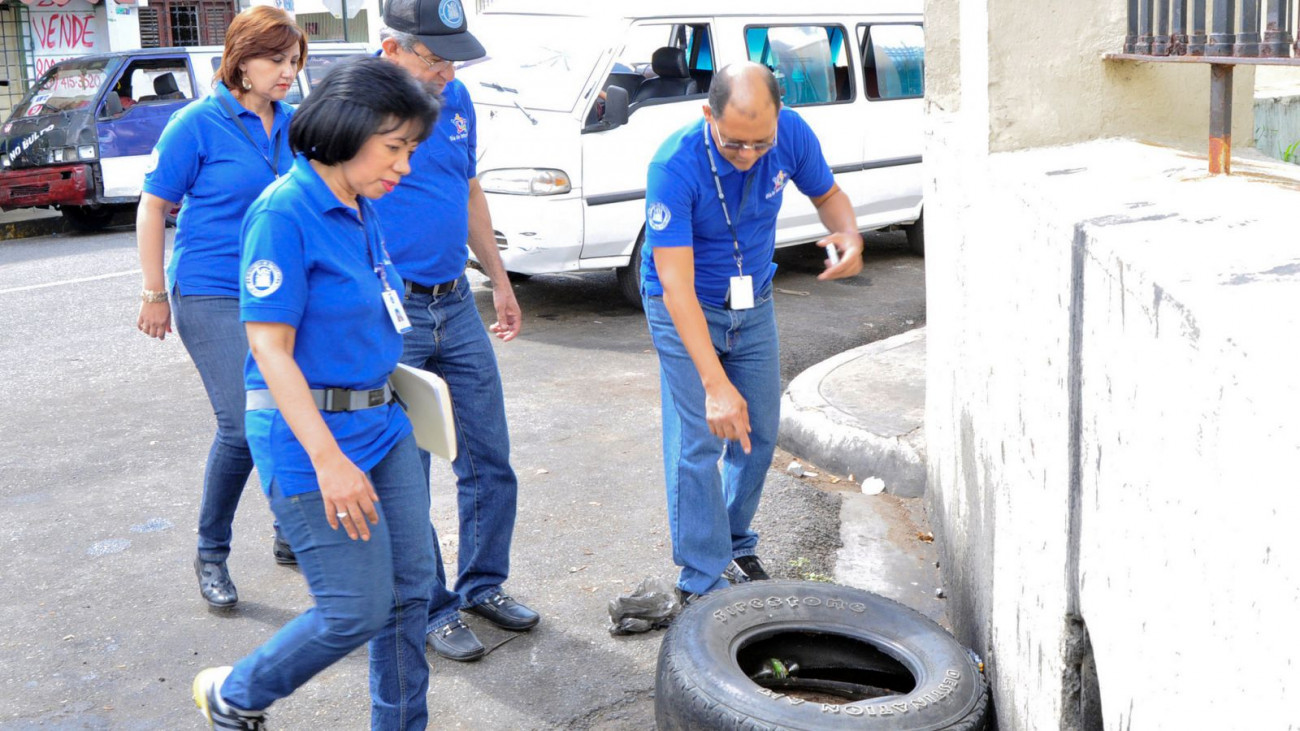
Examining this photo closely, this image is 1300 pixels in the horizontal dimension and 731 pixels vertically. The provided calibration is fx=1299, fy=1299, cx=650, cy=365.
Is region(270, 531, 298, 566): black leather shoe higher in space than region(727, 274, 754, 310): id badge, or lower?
lower

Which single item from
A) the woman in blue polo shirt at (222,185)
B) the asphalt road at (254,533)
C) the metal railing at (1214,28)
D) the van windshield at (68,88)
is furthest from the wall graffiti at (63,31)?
the metal railing at (1214,28)

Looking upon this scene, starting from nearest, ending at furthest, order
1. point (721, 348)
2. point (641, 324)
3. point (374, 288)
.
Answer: point (374, 288), point (721, 348), point (641, 324)

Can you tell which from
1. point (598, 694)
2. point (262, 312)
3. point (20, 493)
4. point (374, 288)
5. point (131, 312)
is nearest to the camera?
point (262, 312)

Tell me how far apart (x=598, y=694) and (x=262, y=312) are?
153 cm

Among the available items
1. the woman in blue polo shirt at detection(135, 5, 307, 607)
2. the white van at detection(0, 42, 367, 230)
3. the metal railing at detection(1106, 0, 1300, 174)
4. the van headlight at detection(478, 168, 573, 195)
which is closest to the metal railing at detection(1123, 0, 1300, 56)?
the metal railing at detection(1106, 0, 1300, 174)

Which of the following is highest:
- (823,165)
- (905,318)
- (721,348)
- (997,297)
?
(823,165)

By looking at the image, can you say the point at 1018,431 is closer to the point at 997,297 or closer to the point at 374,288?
the point at 997,297

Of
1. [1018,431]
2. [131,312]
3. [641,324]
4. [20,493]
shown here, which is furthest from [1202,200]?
[131,312]

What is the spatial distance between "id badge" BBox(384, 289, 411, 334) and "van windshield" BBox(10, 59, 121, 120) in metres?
11.4

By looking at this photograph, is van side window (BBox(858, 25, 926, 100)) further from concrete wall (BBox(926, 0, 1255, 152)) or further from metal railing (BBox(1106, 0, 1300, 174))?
metal railing (BBox(1106, 0, 1300, 174))

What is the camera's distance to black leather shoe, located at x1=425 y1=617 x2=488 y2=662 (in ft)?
12.2

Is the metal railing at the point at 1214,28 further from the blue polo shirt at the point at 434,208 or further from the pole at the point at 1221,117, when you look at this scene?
the blue polo shirt at the point at 434,208

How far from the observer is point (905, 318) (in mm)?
8422

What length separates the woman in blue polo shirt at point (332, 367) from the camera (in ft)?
8.48
